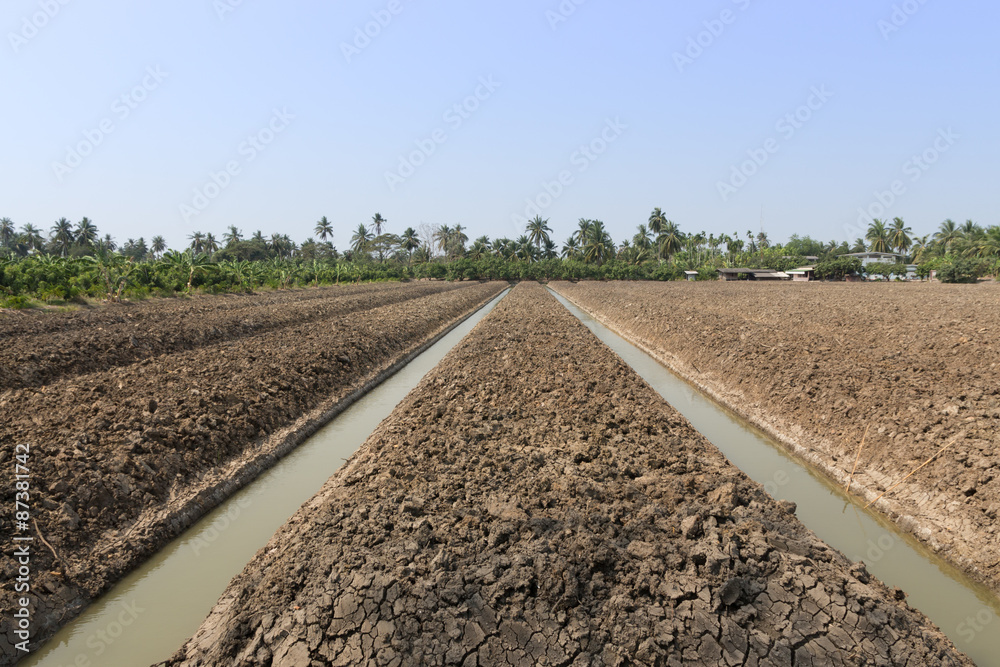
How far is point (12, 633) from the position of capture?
3.63 metres

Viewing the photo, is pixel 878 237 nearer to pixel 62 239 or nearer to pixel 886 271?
pixel 886 271

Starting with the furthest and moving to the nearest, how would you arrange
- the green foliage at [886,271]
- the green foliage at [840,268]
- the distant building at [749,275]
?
the distant building at [749,275] < the green foliage at [886,271] < the green foliage at [840,268]

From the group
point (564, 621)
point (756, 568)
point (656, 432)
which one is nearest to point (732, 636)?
point (756, 568)

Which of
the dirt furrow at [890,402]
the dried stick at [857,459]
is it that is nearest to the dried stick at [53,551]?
the dirt furrow at [890,402]

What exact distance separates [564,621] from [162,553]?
3.90m

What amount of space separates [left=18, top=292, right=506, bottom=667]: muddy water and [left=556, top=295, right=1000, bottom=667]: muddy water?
18.1 ft

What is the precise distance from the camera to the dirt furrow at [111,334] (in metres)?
10.0

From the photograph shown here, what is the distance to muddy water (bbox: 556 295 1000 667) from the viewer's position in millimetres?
3959

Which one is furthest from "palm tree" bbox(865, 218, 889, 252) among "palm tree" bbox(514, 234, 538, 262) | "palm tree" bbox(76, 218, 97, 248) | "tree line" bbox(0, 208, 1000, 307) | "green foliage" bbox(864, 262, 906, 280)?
"palm tree" bbox(76, 218, 97, 248)

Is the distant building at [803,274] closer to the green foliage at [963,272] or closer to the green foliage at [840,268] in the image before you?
the green foliage at [840,268]

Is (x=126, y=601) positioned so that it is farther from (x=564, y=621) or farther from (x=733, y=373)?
(x=733, y=373)

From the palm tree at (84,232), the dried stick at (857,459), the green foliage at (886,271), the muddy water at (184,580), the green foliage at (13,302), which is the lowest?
the green foliage at (886,271)

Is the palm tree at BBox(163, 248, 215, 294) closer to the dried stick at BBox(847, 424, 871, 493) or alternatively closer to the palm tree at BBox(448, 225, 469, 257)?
the dried stick at BBox(847, 424, 871, 493)

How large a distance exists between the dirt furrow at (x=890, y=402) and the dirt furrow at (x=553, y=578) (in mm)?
1680
